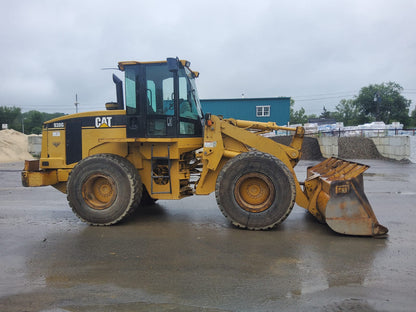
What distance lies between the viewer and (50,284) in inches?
145

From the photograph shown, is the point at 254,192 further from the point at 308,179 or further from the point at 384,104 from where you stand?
the point at 384,104

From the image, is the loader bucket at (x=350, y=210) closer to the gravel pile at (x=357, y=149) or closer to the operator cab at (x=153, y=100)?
the operator cab at (x=153, y=100)

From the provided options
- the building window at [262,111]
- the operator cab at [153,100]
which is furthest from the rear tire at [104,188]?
the building window at [262,111]

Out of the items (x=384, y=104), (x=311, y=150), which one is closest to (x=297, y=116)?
(x=384, y=104)

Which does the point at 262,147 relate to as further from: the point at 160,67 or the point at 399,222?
the point at 399,222

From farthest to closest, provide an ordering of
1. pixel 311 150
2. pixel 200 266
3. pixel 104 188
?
pixel 311 150 → pixel 104 188 → pixel 200 266

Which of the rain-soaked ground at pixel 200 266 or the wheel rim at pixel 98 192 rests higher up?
the wheel rim at pixel 98 192

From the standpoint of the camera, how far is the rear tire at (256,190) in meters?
5.42

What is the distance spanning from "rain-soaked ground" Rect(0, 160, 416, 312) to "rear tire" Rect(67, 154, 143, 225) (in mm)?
242

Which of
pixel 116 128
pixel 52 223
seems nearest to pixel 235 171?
pixel 116 128

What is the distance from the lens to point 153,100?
6.02 m

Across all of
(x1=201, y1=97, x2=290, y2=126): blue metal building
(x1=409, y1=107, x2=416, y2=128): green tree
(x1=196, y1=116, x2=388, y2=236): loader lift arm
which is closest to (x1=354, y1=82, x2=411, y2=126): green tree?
(x1=409, y1=107, x2=416, y2=128): green tree

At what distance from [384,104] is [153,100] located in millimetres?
61655

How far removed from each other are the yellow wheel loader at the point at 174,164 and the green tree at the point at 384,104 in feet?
189
